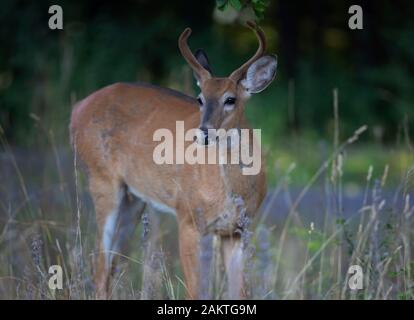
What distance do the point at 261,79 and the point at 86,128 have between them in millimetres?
1645

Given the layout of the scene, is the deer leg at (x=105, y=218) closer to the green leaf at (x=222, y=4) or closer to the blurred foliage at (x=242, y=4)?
the blurred foliage at (x=242, y=4)

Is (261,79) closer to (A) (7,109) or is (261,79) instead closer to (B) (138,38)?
(A) (7,109)

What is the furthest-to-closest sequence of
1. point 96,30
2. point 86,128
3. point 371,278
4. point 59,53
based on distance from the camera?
1. point 96,30
2. point 59,53
3. point 86,128
4. point 371,278

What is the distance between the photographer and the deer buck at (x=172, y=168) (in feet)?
23.2

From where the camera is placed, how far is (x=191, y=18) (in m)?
17.7

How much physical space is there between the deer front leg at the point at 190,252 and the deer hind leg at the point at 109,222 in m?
0.80

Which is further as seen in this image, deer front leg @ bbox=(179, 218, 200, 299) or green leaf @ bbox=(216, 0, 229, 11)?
deer front leg @ bbox=(179, 218, 200, 299)

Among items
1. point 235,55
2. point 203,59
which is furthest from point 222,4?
point 235,55

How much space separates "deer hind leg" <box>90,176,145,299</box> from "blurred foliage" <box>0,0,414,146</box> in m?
6.26

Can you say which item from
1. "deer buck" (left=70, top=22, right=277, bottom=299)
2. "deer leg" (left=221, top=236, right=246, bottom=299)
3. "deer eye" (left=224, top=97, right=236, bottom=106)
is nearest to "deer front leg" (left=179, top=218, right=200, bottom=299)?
"deer buck" (left=70, top=22, right=277, bottom=299)

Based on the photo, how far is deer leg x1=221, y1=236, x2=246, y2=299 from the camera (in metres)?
6.75

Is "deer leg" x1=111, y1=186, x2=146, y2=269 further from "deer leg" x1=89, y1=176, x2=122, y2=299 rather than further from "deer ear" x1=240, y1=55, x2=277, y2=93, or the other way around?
"deer ear" x1=240, y1=55, x2=277, y2=93

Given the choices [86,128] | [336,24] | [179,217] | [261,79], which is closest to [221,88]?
[261,79]

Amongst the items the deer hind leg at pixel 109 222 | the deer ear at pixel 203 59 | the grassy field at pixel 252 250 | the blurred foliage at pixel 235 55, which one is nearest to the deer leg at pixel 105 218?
the deer hind leg at pixel 109 222
